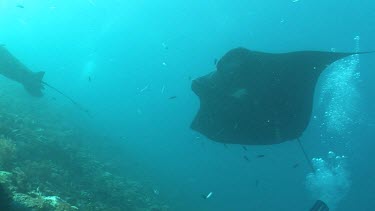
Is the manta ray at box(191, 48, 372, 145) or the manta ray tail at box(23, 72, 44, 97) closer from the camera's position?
the manta ray at box(191, 48, 372, 145)

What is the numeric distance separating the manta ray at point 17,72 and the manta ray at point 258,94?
8651 millimetres

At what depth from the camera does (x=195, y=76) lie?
87875 mm

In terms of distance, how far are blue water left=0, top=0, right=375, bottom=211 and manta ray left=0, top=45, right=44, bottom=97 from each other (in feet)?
35.2

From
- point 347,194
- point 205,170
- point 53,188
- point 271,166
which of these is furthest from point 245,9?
point 53,188

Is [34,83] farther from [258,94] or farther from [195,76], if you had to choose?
[195,76]

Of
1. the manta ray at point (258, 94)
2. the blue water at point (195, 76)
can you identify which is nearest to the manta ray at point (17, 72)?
the manta ray at point (258, 94)

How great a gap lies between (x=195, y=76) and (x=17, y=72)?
7383cm

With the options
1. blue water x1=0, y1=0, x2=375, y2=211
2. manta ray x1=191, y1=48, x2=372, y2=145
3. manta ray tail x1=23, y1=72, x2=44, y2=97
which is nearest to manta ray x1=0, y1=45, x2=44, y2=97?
manta ray tail x1=23, y1=72, x2=44, y2=97

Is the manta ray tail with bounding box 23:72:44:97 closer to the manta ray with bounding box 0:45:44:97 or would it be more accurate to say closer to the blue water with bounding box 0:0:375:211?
the manta ray with bounding box 0:45:44:97

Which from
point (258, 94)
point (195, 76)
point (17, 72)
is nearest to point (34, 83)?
point (17, 72)

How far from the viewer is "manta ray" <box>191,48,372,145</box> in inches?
337

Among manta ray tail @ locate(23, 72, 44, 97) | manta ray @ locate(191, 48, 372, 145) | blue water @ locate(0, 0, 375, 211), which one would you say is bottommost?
blue water @ locate(0, 0, 375, 211)

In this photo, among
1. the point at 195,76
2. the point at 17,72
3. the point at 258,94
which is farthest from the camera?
the point at 195,76

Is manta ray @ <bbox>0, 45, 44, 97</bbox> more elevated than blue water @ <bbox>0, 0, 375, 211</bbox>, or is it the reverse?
manta ray @ <bbox>0, 45, 44, 97</bbox>
